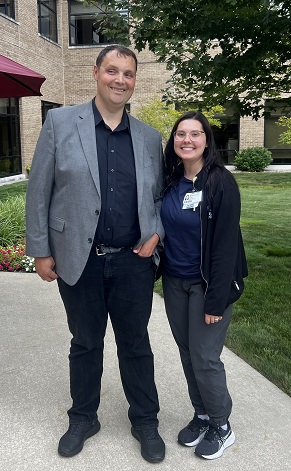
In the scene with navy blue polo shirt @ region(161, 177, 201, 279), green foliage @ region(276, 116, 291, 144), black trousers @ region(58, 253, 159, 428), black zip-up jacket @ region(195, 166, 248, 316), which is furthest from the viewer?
green foliage @ region(276, 116, 291, 144)

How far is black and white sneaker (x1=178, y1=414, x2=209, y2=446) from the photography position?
281 centimetres

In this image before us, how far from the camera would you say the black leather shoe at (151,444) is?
266 cm

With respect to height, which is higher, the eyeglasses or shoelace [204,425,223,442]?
the eyeglasses

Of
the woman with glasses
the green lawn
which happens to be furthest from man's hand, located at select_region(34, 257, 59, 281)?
the green lawn

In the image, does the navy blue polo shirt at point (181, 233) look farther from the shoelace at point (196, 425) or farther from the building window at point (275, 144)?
the building window at point (275, 144)

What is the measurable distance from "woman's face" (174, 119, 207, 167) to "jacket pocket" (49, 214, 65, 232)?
718mm

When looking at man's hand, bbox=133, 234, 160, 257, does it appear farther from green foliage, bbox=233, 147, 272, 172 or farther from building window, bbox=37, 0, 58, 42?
green foliage, bbox=233, 147, 272, 172

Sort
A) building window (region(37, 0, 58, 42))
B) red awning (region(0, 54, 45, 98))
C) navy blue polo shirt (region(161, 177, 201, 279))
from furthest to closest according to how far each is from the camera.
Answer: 1. building window (region(37, 0, 58, 42))
2. red awning (region(0, 54, 45, 98))
3. navy blue polo shirt (region(161, 177, 201, 279))

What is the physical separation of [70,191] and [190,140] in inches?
26.4

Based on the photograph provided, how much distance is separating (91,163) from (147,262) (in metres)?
0.63

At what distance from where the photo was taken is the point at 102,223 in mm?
2559

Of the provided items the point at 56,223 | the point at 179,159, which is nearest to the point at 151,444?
the point at 56,223

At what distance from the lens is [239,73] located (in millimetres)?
5102

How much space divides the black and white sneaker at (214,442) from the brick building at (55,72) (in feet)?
59.0
